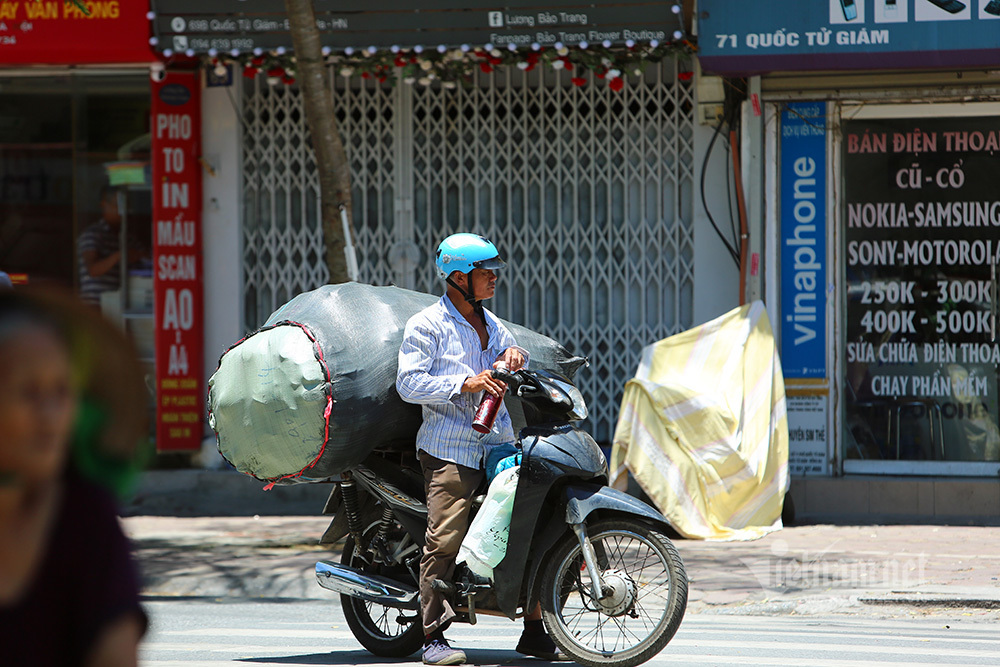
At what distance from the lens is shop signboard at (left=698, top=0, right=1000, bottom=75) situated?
26.9 ft

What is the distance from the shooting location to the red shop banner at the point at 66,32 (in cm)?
946

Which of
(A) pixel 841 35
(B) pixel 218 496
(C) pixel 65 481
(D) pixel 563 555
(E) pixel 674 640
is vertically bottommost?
(E) pixel 674 640

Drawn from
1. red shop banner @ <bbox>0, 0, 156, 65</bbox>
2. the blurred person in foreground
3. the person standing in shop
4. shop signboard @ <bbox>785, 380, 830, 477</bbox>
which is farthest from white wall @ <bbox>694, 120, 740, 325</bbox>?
the blurred person in foreground

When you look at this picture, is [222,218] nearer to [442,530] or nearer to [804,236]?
[804,236]

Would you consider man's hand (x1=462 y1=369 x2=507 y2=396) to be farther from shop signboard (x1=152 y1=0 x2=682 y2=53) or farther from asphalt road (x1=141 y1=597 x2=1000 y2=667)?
shop signboard (x1=152 y1=0 x2=682 y2=53)

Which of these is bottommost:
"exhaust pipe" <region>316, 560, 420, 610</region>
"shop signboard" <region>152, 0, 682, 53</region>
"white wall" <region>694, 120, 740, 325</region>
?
"exhaust pipe" <region>316, 560, 420, 610</region>

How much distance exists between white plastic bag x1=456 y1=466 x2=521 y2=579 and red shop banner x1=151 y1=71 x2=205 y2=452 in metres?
5.93

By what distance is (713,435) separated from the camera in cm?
824

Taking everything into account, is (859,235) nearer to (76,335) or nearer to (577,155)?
(577,155)

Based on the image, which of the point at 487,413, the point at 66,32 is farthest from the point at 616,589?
the point at 66,32

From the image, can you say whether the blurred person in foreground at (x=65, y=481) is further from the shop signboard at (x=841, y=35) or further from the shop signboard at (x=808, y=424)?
the shop signboard at (x=808, y=424)

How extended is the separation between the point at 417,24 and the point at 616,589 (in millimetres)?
5689

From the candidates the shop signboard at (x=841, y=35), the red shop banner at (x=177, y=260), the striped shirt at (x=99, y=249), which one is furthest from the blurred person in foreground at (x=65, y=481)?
the striped shirt at (x=99, y=249)

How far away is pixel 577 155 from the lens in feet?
32.3
